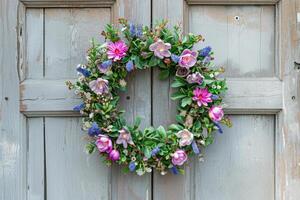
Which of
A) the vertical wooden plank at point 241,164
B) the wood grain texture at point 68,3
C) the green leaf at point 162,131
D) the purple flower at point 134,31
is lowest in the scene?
the vertical wooden plank at point 241,164

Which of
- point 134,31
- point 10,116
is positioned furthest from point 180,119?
point 10,116

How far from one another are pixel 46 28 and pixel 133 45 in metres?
0.28

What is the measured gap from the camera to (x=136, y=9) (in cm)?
152

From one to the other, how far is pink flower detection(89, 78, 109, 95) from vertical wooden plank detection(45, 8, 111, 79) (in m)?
0.14

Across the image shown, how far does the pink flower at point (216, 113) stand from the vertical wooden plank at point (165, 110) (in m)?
0.13

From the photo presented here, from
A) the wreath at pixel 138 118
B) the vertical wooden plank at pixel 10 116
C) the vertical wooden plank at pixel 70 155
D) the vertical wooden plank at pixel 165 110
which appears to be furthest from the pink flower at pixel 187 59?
the vertical wooden plank at pixel 10 116

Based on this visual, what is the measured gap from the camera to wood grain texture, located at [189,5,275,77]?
60.4 inches

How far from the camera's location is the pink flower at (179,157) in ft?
4.66

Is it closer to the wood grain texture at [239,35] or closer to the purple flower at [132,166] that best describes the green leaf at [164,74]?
the wood grain texture at [239,35]

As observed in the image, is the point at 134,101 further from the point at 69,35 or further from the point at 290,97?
the point at 290,97

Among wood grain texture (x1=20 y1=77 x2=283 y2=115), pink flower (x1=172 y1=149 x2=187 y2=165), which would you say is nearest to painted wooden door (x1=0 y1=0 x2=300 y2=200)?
wood grain texture (x1=20 y1=77 x2=283 y2=115)

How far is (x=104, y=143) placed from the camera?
1.42 metres

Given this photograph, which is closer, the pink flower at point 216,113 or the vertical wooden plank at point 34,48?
the pink flower at point 216,113

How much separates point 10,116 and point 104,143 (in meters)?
0.31
